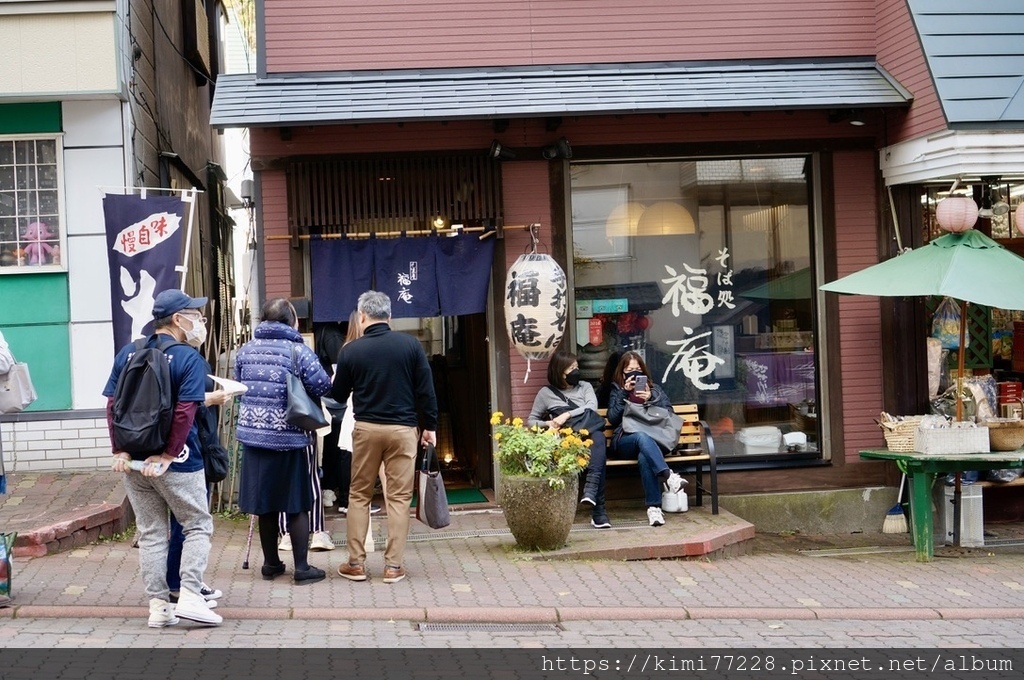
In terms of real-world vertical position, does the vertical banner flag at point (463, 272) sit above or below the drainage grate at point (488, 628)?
above

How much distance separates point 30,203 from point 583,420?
575 cm

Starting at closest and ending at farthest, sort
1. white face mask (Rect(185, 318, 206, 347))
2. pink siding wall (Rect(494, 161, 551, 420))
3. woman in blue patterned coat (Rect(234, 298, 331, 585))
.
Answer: white face mask (Rect(185, 318, 206, 347))
woman in blue patterned coat (Rect(234, 298, 331, 585))
pink siding wall (Rect(494, 161, 551, 420))

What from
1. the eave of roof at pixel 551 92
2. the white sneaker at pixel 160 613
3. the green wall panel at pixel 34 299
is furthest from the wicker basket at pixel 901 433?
the green wall panel at pixel 34 299

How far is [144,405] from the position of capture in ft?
21.3

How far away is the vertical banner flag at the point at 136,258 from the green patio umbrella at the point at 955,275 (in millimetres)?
6017

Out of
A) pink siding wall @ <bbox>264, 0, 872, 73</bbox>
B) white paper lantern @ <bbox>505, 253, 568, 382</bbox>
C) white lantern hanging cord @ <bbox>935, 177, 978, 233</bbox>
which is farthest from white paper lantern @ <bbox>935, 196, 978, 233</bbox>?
white paper lantern @ <bbox>505, 253, 568, 382</bbox>

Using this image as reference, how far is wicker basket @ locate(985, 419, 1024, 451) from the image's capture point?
996 centimetres

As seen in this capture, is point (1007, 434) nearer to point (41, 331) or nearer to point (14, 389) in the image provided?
point (14, 389)

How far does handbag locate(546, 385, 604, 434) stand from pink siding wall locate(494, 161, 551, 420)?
71 centimetres

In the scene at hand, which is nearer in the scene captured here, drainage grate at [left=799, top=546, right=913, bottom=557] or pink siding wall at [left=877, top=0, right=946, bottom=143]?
drainage grate at [left=799, top=546, right=913, bottom=557]

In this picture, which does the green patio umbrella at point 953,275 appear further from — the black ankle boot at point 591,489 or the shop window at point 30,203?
the shop window at point 30,203

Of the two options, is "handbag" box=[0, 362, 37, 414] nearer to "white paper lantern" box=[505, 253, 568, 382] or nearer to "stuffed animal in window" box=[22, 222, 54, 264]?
"stuffed animal in window" box=[22, 222, 54, 264]

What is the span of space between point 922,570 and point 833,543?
1.52 metres

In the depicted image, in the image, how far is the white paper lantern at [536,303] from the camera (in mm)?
10070
